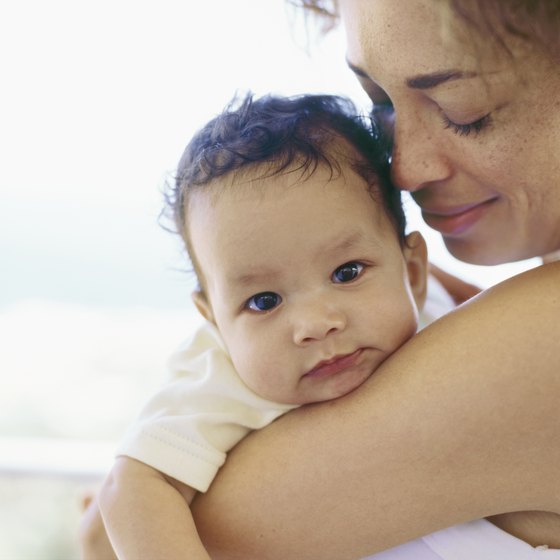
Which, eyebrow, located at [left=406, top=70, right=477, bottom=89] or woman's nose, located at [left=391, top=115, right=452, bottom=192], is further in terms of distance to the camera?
woman's nose, located at [left=391, top=115, right=452, bottom=192]

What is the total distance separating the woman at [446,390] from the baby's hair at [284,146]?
0.24 feet

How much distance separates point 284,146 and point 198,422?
1.42 feet

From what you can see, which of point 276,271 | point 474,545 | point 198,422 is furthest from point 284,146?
point 474,545

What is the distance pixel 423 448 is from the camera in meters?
0.99

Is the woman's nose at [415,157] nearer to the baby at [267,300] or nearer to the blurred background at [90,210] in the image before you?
the baby at [267,300]

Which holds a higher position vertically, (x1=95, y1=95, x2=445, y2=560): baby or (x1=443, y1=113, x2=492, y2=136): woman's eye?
(x1=443, y1=113, x2=492, y2=136): woman's eye

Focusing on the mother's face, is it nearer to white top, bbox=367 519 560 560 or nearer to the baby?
the baby

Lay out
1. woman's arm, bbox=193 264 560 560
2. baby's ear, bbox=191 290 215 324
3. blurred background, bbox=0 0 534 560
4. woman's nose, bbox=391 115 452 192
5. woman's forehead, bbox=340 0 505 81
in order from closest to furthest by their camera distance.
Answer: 1. woman's arm, bbox=193 264 560 560
2. woman's forehead, bbox=340 0 505 81
3. woman's nose, bbox=391 115 452 192
4. baby's ear, bbox=191 290 215 324
5. blurred background, bbox=0 0 534 560

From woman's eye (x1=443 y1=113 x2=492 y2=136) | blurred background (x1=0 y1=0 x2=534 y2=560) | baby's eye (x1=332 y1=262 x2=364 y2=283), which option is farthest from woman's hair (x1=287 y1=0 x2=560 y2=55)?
blurred background (x1=0 y1=0 x2=534 y2=560)

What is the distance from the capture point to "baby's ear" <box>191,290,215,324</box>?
4.32 ft

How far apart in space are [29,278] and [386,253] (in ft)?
8.30

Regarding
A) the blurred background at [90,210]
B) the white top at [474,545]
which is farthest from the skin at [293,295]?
the blurred background at [90,210]

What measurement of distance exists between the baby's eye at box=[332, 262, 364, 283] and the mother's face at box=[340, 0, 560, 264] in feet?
0.58

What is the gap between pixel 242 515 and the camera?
108 cm
